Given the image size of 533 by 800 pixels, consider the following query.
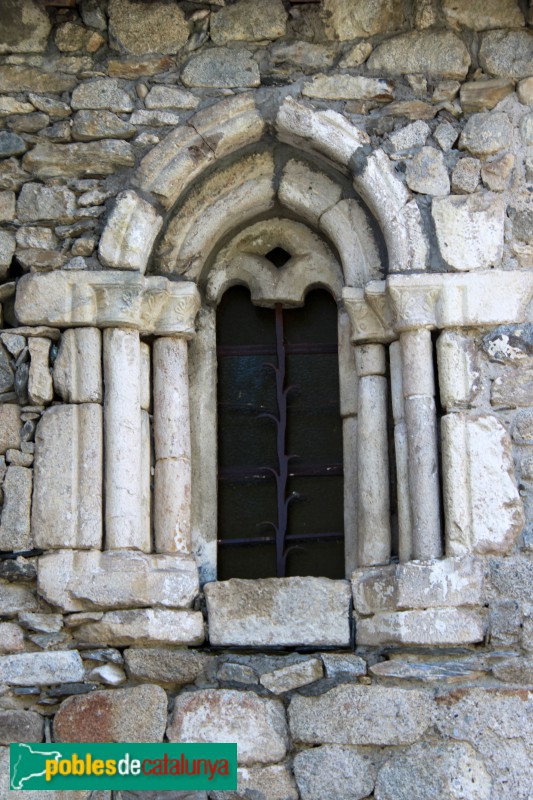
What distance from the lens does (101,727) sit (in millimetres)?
4953

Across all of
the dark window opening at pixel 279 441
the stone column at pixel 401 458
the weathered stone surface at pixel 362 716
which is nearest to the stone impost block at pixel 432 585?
the stone column at pixel 401 458

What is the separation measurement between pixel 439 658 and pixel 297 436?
1.11 meters

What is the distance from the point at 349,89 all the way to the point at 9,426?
187 centimetres

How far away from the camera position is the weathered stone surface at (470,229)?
5309mm

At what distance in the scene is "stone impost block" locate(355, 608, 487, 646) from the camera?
493cm

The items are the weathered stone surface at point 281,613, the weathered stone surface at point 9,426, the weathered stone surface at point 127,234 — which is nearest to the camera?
the weathered stone surface at point 281,613

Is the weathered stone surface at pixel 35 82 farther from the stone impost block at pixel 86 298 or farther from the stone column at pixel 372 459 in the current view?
the stone column at pixel 372 459

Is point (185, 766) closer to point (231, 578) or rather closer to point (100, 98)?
point (231, 578)

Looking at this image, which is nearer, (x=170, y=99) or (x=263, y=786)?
(x=263, y=786)

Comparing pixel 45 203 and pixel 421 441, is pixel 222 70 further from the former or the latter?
pixel 421 441

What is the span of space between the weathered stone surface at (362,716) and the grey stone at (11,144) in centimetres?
237

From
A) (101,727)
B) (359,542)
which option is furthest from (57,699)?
(359,542)

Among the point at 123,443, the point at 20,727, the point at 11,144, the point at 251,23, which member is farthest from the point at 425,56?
the point at 20,727

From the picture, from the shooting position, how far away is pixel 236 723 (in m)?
4.96
